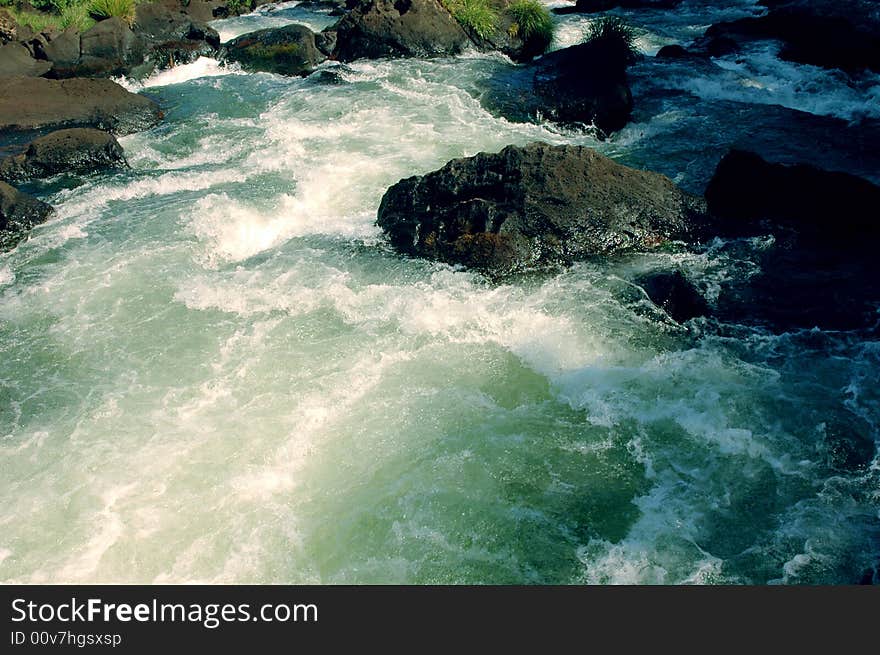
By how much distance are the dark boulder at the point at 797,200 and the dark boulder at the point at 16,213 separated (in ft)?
33.3

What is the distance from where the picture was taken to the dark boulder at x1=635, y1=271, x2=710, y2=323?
8125 mm

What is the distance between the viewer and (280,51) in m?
18.1

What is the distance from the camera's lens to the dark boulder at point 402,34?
58.7 ft

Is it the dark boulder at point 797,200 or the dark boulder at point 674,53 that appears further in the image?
the dark boulder at point 674,53

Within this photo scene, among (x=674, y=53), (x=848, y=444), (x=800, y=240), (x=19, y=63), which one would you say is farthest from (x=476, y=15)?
(x=848, y=444)

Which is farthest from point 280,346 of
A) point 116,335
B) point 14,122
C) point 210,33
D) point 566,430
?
point 210,33

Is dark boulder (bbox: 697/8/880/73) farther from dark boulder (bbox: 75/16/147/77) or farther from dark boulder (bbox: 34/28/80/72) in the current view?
dark boulder (bbox: 34/28/80/72)

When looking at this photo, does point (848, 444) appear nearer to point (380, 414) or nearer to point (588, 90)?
point (380, 414)

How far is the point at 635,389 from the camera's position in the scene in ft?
23.7

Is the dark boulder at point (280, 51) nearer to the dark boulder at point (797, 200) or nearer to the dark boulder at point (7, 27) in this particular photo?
the dark boulder at point (7, 27)

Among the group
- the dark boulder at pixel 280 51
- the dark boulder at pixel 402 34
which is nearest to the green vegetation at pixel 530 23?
the dark boulder at pixel 402 34

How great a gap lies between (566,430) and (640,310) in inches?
86.0

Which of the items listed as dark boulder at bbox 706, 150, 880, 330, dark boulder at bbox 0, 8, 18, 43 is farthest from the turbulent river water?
dark boulder at bbox 0, 8, 18, 43

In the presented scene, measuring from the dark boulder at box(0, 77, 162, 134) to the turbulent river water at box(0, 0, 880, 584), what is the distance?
12.2 ft
